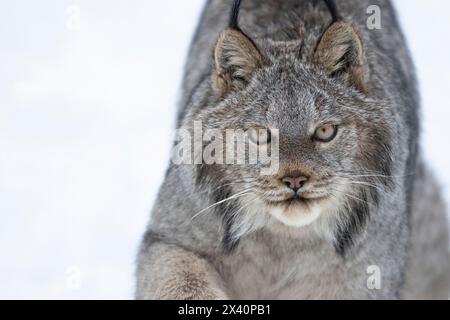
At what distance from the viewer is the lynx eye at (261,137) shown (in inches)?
226

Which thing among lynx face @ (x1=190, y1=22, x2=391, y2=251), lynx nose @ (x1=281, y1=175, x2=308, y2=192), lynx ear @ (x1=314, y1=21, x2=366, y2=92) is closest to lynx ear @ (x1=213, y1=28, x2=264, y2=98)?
lynx face @ (x1=190, y1=22, x2=391, y2=251)

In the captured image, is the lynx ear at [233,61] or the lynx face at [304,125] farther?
the lynx ear at [233,61]

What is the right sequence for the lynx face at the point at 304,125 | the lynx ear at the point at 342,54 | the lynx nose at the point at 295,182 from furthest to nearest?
the lynx ear at the point at 342,54 → the lynx face at the point at 304,125 → the lynx nose at the point at 295,182

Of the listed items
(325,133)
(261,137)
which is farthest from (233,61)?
(325,133)

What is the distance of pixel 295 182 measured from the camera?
558 cm

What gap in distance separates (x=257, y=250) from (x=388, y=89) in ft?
4.35

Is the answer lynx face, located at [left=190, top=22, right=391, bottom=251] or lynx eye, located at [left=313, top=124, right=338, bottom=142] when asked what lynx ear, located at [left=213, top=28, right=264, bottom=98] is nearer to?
lynx face, located at [left=190, top=22, right=391, bottom=251]

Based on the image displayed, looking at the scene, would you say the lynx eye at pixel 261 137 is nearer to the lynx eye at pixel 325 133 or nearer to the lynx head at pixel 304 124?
the lynx head at pixel 304 124

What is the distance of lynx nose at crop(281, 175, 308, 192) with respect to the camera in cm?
558

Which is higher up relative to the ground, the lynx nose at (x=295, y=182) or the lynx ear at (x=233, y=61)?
the lynx ear at (x=233, y=61)

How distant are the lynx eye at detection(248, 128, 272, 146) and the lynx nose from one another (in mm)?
270

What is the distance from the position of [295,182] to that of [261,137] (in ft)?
1.15

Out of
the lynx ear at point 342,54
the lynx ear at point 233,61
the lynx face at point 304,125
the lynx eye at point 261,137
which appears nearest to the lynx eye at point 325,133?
the lynx face at point 304,125

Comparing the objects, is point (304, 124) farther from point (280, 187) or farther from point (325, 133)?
point (280, 187)
